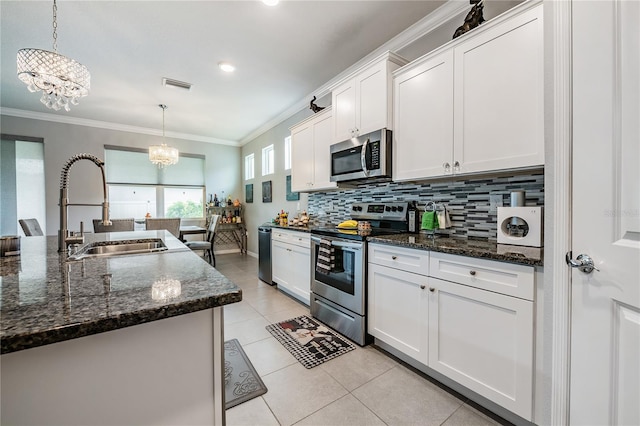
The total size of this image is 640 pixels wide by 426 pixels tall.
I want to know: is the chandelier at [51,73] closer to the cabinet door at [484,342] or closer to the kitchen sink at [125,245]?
the kitchen sink at [125,245]

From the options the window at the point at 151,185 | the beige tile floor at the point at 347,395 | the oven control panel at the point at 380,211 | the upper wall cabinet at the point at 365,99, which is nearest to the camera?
the beige tile floor at the point at 347,395

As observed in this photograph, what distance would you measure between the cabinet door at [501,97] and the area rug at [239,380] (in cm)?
198

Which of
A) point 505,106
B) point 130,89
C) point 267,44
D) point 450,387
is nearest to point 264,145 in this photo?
point 130,89

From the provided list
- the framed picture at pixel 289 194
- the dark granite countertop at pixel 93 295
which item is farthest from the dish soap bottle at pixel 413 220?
the framed picture at pixel 289 194

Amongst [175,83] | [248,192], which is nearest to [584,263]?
[175,83]

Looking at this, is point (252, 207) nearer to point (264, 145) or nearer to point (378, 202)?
point (264, 145)

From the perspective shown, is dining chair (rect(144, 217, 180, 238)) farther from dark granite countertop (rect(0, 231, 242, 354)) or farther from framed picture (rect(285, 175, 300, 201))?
dark granite countertop (rect(0, 231, 242, 354))

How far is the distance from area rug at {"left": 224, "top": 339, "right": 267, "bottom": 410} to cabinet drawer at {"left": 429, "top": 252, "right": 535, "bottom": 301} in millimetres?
1342

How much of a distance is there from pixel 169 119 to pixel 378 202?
4320 millimetres

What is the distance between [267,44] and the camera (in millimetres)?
2664

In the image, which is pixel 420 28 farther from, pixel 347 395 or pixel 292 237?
pixel 347 395

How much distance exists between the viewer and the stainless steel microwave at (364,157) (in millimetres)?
2256

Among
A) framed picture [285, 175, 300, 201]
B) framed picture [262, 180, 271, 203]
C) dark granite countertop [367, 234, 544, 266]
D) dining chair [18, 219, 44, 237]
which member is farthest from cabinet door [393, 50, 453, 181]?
dining chair [18, 219, 44, 237]

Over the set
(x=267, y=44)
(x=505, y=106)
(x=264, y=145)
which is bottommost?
(x=505, y=106)
